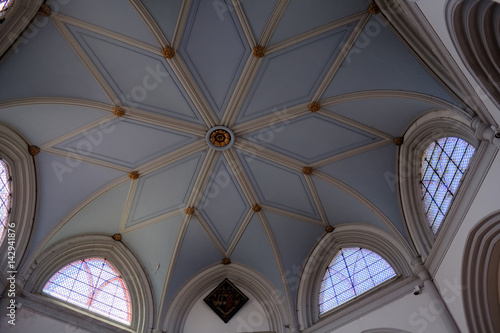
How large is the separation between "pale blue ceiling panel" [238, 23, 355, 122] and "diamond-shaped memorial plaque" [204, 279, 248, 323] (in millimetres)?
5151

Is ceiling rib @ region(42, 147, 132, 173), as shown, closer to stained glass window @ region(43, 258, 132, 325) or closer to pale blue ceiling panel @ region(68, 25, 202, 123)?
pale blue ceiling panel @ region(68, 25, 202, 123)

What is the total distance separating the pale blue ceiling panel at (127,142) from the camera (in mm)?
12703

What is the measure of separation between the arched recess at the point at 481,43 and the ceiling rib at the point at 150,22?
7.03 m

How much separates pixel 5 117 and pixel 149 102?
358cm

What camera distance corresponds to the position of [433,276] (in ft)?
34.7

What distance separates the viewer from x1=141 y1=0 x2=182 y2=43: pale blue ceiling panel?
37.2 ft

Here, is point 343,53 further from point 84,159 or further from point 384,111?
point 84,159

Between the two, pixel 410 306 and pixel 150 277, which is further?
pixel 150 277

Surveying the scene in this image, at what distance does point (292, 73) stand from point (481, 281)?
22.2ft

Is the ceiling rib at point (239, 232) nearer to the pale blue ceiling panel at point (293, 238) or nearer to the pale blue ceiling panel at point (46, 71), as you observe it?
the pale blue ceiling panel at point (293, 238)

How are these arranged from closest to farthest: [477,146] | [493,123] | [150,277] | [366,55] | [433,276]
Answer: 1. [493,123]
2. [477,146]
3. [433,276]
4. [366,55]
5. [150,277]

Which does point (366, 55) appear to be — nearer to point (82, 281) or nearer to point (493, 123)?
point (493, 123)

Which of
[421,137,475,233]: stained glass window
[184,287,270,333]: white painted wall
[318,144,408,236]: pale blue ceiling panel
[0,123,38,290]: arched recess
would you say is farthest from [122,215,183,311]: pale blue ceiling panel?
[421,137,475,233]: stained glass window

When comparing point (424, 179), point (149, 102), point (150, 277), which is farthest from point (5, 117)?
point (424, 179)
